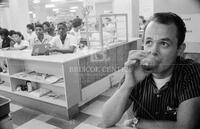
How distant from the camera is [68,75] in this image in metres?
2.28

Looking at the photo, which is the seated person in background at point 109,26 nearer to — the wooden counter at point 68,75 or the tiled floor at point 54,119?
the wooden counter at point 68,75

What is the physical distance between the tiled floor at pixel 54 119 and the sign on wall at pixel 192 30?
5.45 feet

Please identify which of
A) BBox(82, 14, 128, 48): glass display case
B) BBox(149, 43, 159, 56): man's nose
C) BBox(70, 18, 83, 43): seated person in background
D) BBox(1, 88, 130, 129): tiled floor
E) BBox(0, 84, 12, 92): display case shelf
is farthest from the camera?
BBox(70, 18, 83, 43): seated person in background

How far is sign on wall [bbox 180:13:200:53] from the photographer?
0.67 meters

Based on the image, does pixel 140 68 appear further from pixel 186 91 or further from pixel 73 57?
pixel 73 57

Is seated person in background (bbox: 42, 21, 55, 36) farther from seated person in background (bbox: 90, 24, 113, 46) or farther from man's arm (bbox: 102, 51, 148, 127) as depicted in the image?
man's arm (bbox: 102, 51, 148, 127)

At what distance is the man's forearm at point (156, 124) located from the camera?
751 mm

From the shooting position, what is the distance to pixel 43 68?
2666 millimetres

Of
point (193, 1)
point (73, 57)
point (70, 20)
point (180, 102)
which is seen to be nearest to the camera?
point (193, 1)

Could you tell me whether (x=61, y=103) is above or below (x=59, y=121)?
above

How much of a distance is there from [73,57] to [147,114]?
1612 millimetres

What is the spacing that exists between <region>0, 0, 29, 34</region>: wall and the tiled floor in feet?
12.7

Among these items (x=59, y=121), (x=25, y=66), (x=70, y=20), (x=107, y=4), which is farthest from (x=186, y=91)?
(x=107, y=4)

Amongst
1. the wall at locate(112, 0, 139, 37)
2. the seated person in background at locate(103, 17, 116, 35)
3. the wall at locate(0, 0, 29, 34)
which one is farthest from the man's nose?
the wall at locate(0, 0, 29, 34)
